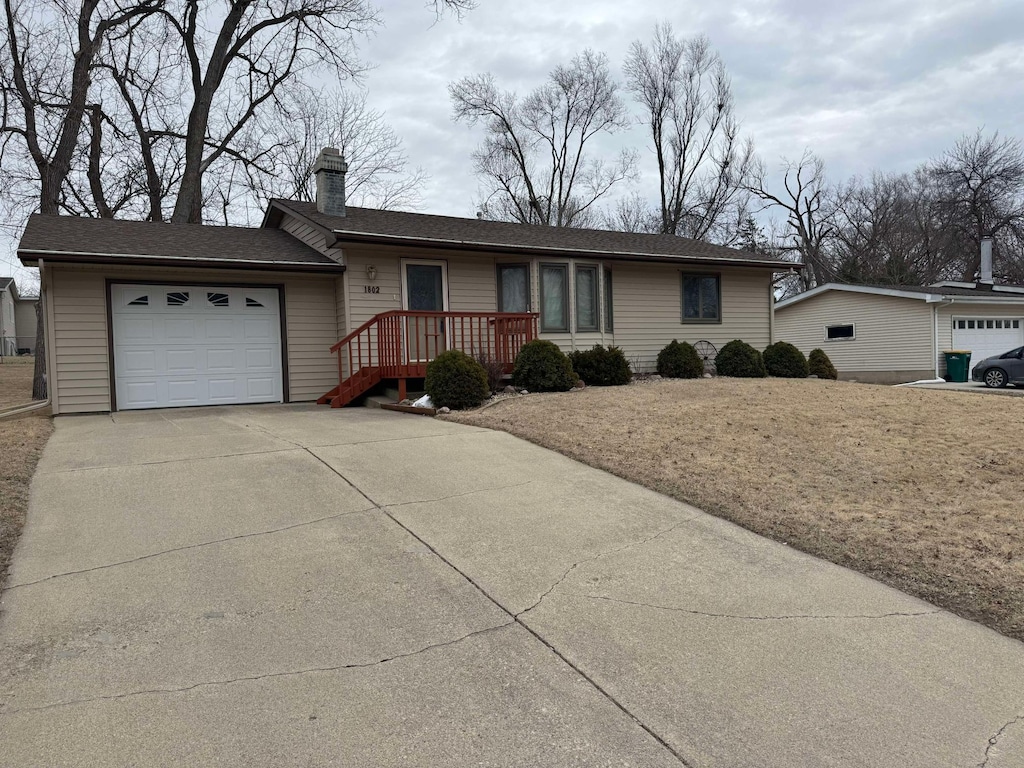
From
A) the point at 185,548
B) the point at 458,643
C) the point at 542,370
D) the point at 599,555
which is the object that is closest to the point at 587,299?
the point at 542,370

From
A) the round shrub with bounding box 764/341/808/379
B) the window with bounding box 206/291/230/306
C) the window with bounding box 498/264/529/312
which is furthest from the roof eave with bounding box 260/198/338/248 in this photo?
the round shrub with bounding box 764/341/808/379

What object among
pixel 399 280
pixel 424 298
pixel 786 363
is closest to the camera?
pixel 399 280

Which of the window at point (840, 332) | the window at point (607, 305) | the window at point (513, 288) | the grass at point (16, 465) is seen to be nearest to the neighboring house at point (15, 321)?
Answer: the grass at point (16, 465)

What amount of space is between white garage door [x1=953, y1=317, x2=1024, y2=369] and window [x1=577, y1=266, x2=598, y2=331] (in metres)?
13.6

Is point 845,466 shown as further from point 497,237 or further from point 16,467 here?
point 497,237

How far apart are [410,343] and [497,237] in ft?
10.4

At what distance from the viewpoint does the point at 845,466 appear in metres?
6.18

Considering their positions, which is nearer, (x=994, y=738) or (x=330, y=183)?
(x=994, y=738)

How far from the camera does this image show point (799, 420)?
801 centimetres

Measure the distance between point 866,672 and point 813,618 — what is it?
1.72ft

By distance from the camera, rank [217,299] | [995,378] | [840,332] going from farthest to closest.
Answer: [840,332], [995,378], [217,299]

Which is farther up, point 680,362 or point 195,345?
point 195,345

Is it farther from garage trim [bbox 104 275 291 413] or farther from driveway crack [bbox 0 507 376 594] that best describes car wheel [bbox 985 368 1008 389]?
driveway crack [bbox 0 507 376 594]

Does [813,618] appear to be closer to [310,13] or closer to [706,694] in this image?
[706,694]
